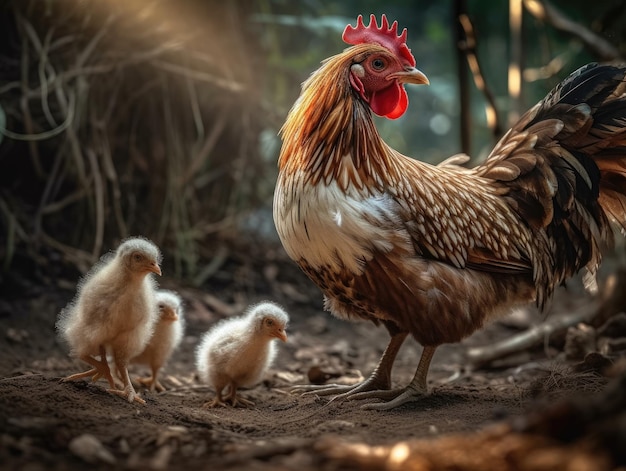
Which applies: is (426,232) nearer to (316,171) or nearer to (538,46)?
(316,171)

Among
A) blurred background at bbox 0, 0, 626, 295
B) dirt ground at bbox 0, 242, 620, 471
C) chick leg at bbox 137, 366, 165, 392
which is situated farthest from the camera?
blurred background at bbox 0, 0, 626, 295

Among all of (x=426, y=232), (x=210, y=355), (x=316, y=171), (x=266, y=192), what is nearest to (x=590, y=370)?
(x=426, y=232)

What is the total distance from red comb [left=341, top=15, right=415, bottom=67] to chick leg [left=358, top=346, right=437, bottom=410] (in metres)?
1.86

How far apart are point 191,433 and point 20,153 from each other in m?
4.23

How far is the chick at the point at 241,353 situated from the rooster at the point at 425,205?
436 millimetres

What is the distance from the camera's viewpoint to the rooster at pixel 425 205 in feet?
12.2

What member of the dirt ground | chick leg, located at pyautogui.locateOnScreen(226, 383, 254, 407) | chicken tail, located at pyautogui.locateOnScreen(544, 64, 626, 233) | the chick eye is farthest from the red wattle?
chick leg, located at pyautogui.locateOnScreen(226, 383, 254, 407)

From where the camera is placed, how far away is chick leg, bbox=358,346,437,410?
12.9 feet

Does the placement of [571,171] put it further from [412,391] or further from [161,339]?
[161,339]

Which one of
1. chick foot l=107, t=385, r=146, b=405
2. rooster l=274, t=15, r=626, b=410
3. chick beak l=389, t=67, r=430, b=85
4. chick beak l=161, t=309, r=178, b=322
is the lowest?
chick foot l=107, t=385, r=146, b=405

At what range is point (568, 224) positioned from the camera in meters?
4.41

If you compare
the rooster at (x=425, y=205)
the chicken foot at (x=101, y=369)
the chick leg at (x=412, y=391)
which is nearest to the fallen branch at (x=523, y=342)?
the rooster at (x=425, y=205)

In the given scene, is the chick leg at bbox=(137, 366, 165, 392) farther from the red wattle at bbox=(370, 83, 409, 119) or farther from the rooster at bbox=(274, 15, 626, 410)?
the red wattle at bbox=(370, 83, 409, 119)

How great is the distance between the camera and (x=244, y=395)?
4.49 meters
